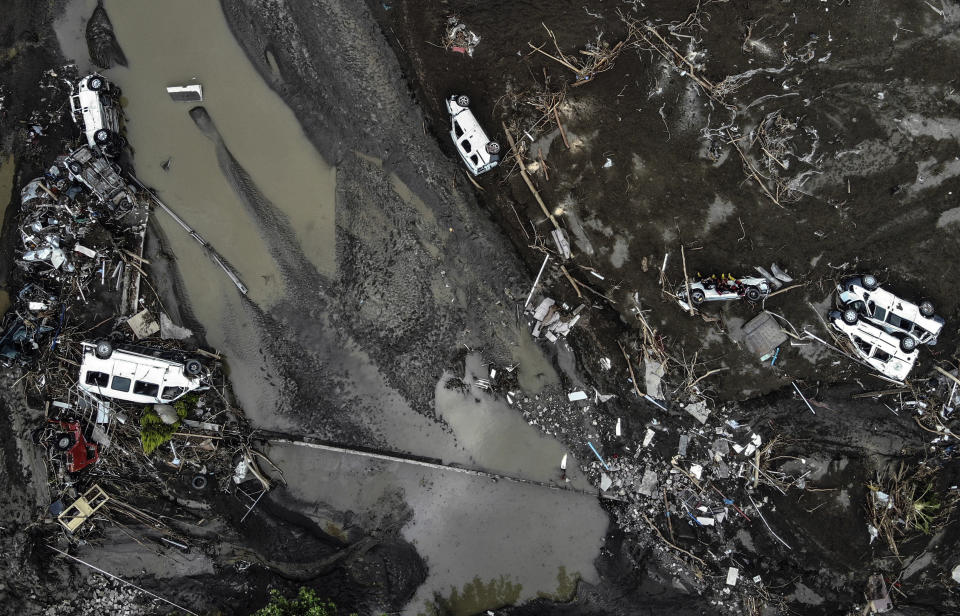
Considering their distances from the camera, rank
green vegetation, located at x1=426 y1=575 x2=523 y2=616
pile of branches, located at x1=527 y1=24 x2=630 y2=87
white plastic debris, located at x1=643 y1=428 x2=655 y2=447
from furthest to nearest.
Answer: white plastic debris, located at x1=643 y1=428 x2=655 y2=447, green vegetation, located at x1=426 y1=575 x2=523 y2=616, pile of branches, located at x1=527 y1=24 x2=630 y2=87

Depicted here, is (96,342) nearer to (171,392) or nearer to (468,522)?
(171,392)

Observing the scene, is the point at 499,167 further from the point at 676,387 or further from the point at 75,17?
the point at 75,17

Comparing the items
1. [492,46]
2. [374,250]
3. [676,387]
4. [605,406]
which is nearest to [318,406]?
[374,250]

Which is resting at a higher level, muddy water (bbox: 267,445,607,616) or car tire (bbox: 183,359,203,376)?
car tire (bbox: 183,359,203,376)

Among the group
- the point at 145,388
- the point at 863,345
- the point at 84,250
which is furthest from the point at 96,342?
the point at 863,345

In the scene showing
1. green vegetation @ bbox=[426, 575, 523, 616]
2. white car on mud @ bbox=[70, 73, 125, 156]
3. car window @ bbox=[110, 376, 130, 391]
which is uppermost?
white car on mud @ bbox=[70, 73, 125, 156]

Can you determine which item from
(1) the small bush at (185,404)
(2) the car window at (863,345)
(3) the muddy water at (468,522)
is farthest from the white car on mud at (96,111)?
(2) the car window at (863,345)

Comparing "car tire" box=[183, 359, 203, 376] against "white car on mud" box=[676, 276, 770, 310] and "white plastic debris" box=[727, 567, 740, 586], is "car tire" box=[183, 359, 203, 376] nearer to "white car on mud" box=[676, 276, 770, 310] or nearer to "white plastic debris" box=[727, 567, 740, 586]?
"white car on mud" box=[676, 276, 770, 310]

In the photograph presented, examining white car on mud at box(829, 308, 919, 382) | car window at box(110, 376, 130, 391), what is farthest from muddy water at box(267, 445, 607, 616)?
white car on mud at box(829, 308, 919, 382)
